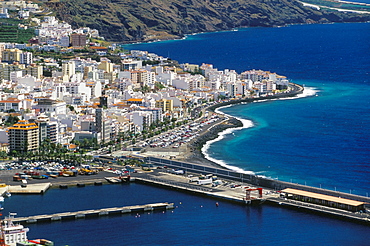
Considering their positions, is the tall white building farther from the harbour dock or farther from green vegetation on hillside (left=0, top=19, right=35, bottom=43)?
Answer: the harbour dock

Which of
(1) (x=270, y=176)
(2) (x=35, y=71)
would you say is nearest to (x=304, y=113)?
(1) (x=270, y=176)

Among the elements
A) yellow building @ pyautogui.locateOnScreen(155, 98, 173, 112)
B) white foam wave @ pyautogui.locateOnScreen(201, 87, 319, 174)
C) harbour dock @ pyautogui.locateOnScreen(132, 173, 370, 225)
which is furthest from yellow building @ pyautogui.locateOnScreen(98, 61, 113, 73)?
harbour dock @ pyautogui.locateOnScreen(132, 173, 370, 225)

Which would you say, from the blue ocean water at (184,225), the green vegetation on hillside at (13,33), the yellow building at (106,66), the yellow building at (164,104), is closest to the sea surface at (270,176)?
the blue ocean water at (184,225)

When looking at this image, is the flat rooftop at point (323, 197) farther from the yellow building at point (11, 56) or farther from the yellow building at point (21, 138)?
the yellow building at point (11, 56)

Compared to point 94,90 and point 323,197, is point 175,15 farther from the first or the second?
point 323,197

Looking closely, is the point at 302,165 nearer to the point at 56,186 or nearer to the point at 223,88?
the point at 56,186

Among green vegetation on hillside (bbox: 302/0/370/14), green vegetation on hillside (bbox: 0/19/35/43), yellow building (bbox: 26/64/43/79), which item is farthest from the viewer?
green vegetation on hillside (bbox: 302/0/370/14)
